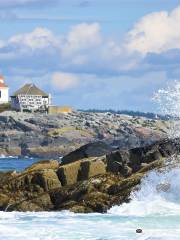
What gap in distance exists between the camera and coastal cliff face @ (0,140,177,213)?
88.3ft

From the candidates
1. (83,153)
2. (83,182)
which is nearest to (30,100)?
(83,153)

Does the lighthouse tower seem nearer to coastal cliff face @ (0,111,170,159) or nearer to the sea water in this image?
coastal cliff face @ (0,111,170,159)

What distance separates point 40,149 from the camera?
99.6m

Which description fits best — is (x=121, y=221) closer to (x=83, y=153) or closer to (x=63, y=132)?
(x=83, y=153)

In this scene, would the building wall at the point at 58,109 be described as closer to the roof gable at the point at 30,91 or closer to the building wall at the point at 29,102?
the building wall at the point at 29,102

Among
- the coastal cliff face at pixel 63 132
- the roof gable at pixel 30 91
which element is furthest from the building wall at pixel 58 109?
the roof gable at pixel 30 91

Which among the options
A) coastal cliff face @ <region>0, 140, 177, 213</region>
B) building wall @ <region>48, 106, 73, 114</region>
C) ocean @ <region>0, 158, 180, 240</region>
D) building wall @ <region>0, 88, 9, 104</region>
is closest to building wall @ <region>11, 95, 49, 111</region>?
building wall @ <region>0, 88, 9, 104</region>

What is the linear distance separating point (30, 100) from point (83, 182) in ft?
308

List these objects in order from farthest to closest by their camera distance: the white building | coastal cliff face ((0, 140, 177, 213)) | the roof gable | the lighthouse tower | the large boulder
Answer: the lighthouse tower
the roof gable
the white building
the large boulder
coastal cliff face ((0, 140, 177, 213))

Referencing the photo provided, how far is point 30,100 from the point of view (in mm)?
121375

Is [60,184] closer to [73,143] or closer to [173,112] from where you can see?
[173,112]

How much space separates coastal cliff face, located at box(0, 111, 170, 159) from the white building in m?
5.62

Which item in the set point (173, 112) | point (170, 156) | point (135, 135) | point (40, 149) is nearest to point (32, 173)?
point (170, 156)

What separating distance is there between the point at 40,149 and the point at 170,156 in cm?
6962
